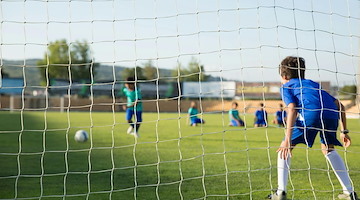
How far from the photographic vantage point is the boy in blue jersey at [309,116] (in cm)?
425

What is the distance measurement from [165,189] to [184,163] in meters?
1.72

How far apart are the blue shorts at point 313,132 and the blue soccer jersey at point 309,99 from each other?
0.06m

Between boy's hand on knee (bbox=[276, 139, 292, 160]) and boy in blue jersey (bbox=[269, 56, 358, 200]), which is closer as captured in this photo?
boy's hand on knee (bbox=[276, 139, 292, 160])

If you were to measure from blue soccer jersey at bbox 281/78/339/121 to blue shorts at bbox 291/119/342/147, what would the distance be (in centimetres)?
6

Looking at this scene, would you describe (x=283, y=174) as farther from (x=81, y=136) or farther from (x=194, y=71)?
(x=194, y=71)

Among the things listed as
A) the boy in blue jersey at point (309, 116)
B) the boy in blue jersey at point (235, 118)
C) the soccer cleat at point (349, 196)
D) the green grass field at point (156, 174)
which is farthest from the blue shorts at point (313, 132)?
the boy in blue jersey at point (235, 118)

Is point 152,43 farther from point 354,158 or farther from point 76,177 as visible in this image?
point 354,158

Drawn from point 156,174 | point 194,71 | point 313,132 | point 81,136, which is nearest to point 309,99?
point 313,132

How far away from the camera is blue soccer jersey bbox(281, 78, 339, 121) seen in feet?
14.2

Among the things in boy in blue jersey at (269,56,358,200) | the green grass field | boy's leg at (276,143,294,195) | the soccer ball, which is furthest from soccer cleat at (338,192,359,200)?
the soccer ball

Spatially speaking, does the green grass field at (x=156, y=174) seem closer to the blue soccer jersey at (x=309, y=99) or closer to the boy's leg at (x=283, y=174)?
the boy's leg at (x=283, y=174)

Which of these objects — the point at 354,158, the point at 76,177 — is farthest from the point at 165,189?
the point at 354,158

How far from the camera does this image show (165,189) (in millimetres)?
4781

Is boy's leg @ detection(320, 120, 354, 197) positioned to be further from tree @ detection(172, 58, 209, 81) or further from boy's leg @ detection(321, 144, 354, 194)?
tree @ detection(172, 58, 209, 81)
